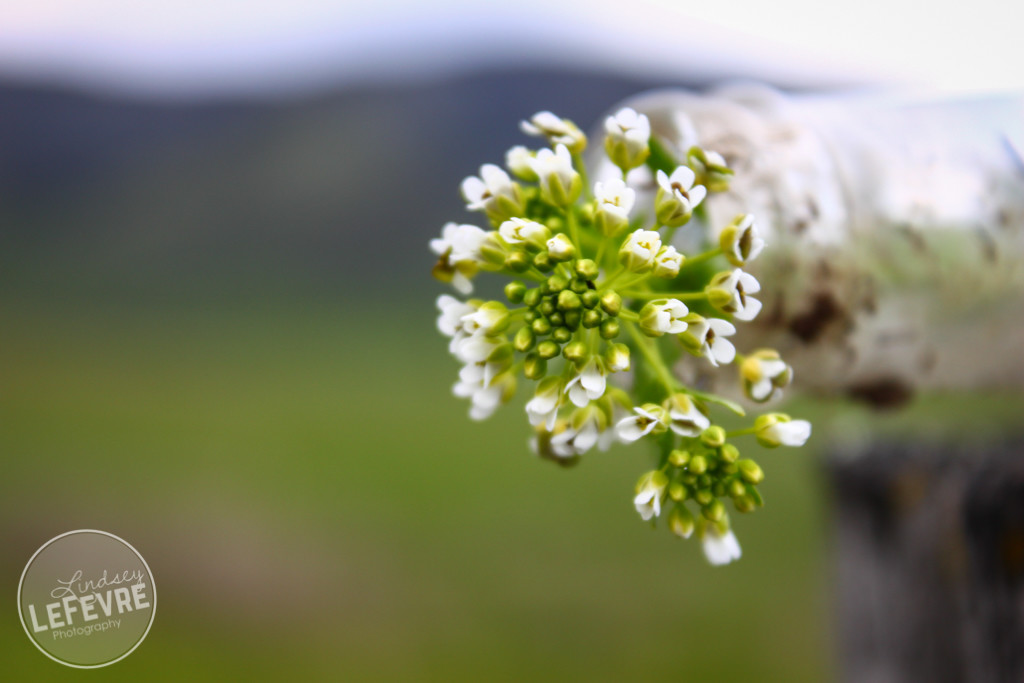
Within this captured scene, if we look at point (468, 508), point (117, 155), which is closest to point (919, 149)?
point (468, 508)

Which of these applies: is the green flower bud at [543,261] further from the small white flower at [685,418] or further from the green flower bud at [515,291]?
the small white flower at [685,418]

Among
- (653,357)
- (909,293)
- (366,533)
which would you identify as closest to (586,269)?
(653,357)

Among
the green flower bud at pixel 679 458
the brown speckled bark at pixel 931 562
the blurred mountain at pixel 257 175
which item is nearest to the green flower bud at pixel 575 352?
the green flower bud at pixel 679 458

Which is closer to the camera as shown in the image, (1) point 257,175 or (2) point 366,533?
(2) point 366,533

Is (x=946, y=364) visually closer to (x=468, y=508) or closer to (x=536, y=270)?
(x=536, y=270)

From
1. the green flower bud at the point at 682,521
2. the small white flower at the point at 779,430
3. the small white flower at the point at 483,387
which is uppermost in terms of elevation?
the small white flower at the point at 483,387

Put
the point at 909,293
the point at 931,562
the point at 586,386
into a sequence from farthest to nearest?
the point at 931,562 → the point at 909,293 → the point at 586,386

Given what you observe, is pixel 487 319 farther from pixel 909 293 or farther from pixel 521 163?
pixel 909 293
